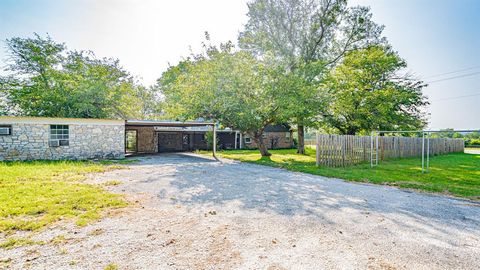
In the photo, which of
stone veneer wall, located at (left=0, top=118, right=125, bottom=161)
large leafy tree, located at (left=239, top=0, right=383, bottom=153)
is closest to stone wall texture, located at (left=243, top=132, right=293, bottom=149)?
large leafy tree, located at (left=239, top=0, right=383, bottom=153)

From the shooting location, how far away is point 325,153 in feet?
37.9

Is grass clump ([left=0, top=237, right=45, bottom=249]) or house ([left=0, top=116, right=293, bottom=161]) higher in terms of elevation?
house ([left=0, top=116, right=293, bottom=161])

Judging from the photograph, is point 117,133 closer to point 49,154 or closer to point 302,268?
point 49,154

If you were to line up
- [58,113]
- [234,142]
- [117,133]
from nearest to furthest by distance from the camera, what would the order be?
[117,133], [58,113], [234,142]

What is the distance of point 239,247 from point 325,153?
927 centimetres

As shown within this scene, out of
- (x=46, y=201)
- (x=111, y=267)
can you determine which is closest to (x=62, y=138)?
(x=46, y=201)

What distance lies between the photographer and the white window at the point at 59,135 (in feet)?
42.6

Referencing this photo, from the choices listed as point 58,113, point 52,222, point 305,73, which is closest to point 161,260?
point 52,222

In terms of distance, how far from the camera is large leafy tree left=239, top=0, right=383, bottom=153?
19.2 meters

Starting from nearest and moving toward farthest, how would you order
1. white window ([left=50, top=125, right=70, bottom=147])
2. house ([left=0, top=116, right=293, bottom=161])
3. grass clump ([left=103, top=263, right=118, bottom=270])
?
1. grass clump ([left=103, top=263, right=118, bottom=270])
2. house ([left=0, top=116, right=293, bottom=161])
3. white window ([left=50, top=125, right=70, bottom=147])

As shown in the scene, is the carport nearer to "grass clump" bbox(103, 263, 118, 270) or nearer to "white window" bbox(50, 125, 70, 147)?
"white window" bbox(50, 125, 70, 147)

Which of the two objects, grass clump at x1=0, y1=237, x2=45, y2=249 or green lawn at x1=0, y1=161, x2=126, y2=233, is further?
green lawn at x1=0, y1=161, x2=126, y2=233

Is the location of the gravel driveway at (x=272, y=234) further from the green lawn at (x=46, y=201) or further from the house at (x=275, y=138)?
the house at (x=275, y=138)

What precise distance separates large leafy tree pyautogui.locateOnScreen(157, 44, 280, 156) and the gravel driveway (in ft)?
25.9
